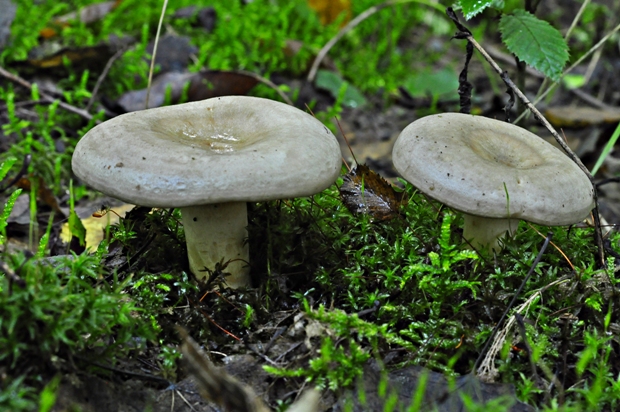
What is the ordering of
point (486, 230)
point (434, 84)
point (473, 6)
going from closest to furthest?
point (486, 230) < point (473, 6) < point (434, 84)

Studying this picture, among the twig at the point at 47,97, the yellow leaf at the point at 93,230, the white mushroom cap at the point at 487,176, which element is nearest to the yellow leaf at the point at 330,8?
the twig at the point at 47,97

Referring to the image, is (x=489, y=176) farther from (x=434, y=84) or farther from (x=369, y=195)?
(x=434, y=84)

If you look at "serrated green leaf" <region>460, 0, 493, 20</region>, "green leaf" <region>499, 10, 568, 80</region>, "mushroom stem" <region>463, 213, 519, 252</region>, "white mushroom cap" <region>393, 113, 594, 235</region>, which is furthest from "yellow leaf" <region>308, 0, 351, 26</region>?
"mushroom stem" <region>463, 213, 519, 252</region>

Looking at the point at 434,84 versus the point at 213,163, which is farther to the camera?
the point at 434,84

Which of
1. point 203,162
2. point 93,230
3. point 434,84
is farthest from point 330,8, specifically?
point 203,162

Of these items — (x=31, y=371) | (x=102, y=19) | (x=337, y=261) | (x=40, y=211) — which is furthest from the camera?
(x=102, y=19)

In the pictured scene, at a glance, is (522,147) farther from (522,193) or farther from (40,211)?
(40,211)

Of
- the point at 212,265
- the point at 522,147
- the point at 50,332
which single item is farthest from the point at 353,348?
the point at 522,147

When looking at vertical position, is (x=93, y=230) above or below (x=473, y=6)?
below

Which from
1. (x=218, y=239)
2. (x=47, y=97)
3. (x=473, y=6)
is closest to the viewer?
(x=218, y=239)
